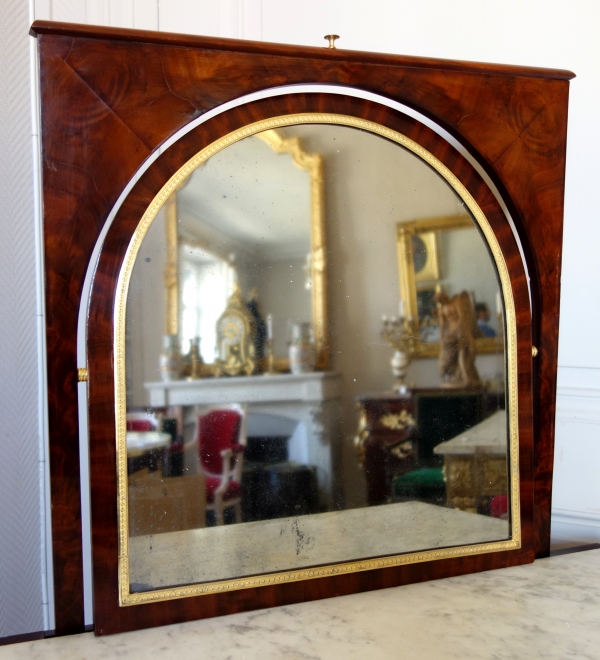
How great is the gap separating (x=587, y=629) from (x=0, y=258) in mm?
1125

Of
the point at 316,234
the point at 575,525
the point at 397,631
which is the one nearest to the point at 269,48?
the point at 316,234

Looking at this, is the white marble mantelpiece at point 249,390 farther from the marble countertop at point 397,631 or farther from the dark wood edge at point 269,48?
the dark wood edge at point 269,48

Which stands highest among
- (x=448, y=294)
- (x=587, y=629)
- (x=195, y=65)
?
(x=195, y=65)

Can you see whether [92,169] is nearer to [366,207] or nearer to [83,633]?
[366,207]

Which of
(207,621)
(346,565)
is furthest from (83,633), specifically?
(346,565)

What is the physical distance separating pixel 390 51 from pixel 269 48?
22.2 inches

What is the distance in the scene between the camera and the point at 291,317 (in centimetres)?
92

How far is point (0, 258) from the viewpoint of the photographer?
4.35 ft

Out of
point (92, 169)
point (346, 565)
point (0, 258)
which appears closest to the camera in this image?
point (92, 169)

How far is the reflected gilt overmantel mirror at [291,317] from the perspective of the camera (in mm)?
839

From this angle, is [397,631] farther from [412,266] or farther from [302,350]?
[412,266]

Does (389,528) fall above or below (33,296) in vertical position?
below

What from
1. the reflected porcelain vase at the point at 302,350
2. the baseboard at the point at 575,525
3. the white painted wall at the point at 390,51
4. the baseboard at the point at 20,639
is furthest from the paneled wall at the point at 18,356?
the baseboard at the point at 575,525

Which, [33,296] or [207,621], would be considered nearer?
[207,621]
